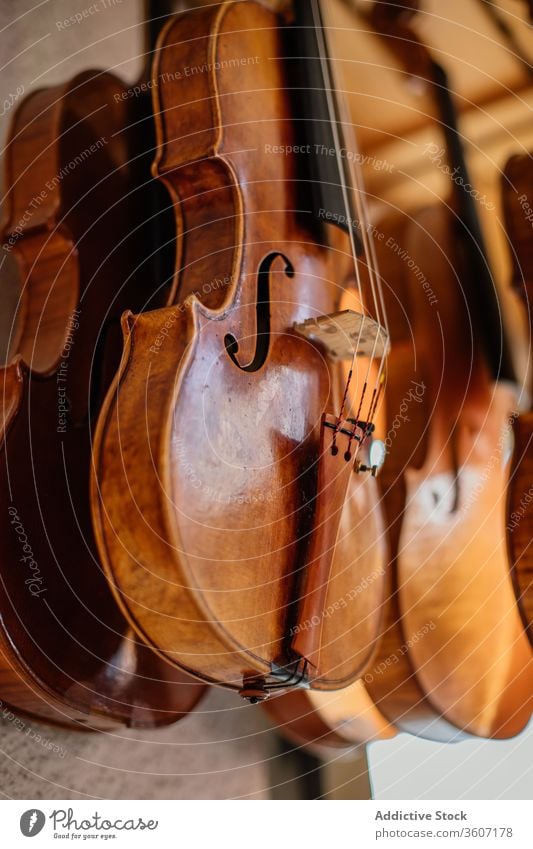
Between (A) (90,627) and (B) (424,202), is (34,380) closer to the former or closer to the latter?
(A) (90,627)

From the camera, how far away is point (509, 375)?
3.85ft

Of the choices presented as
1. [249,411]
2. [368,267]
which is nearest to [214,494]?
[249,411]
